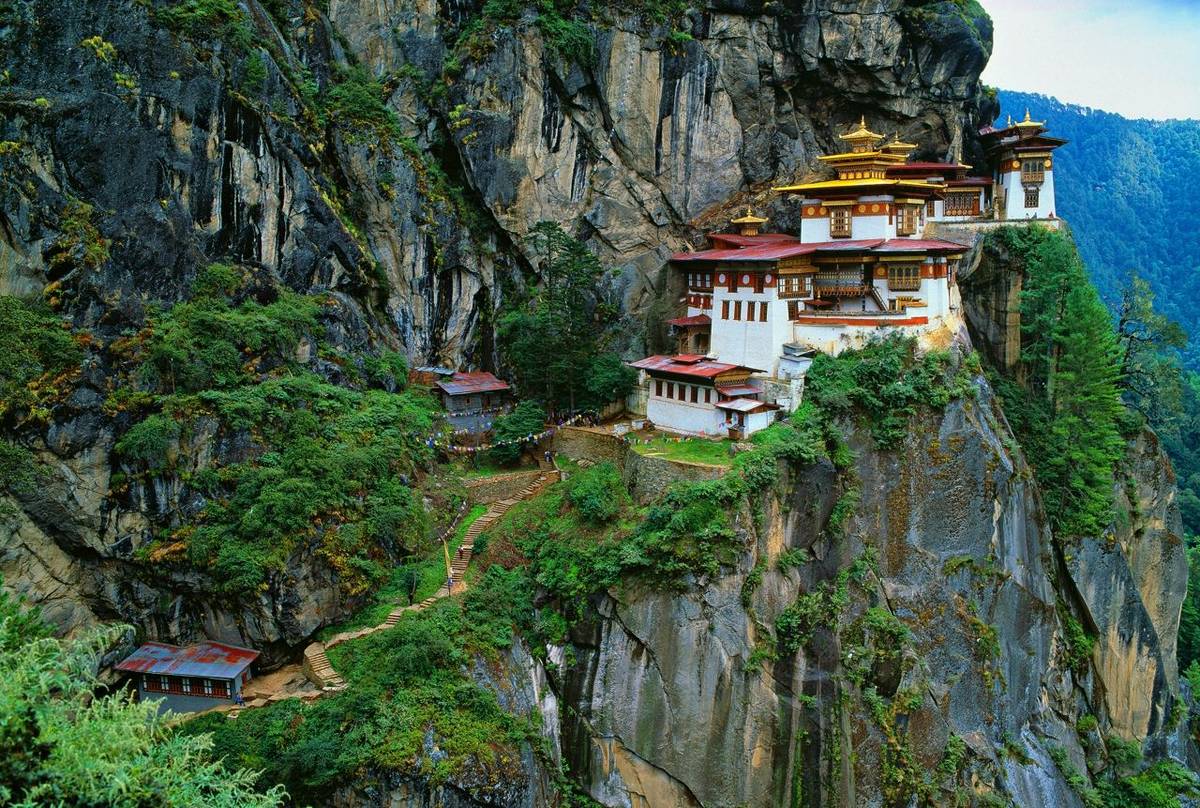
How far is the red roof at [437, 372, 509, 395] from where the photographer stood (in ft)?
121

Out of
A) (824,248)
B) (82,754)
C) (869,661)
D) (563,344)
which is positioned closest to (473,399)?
(563,344)

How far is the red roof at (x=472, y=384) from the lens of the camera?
1452 inches

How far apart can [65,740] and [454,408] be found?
27.0 meters

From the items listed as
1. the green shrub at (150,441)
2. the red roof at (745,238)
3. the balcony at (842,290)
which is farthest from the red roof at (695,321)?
the green shrub at (150,441)

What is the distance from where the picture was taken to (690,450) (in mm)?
30766

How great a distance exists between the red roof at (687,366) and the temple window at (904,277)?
20.4ft

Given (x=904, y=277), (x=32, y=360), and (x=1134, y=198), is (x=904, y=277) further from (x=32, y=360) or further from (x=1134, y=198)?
(x=1134, y=198)

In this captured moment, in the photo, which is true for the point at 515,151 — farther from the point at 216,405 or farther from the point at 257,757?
the point at 257,757

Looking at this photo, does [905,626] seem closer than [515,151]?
Yes

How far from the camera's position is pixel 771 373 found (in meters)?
33.4

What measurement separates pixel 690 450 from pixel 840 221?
1192cm

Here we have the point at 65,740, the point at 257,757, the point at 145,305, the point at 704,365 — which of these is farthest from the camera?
the point at 704,365

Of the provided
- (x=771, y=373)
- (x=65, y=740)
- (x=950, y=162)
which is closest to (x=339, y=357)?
(x=771, y=373)

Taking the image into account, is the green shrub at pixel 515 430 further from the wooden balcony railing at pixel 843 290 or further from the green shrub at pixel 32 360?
the green shrub at pixel 32 360
